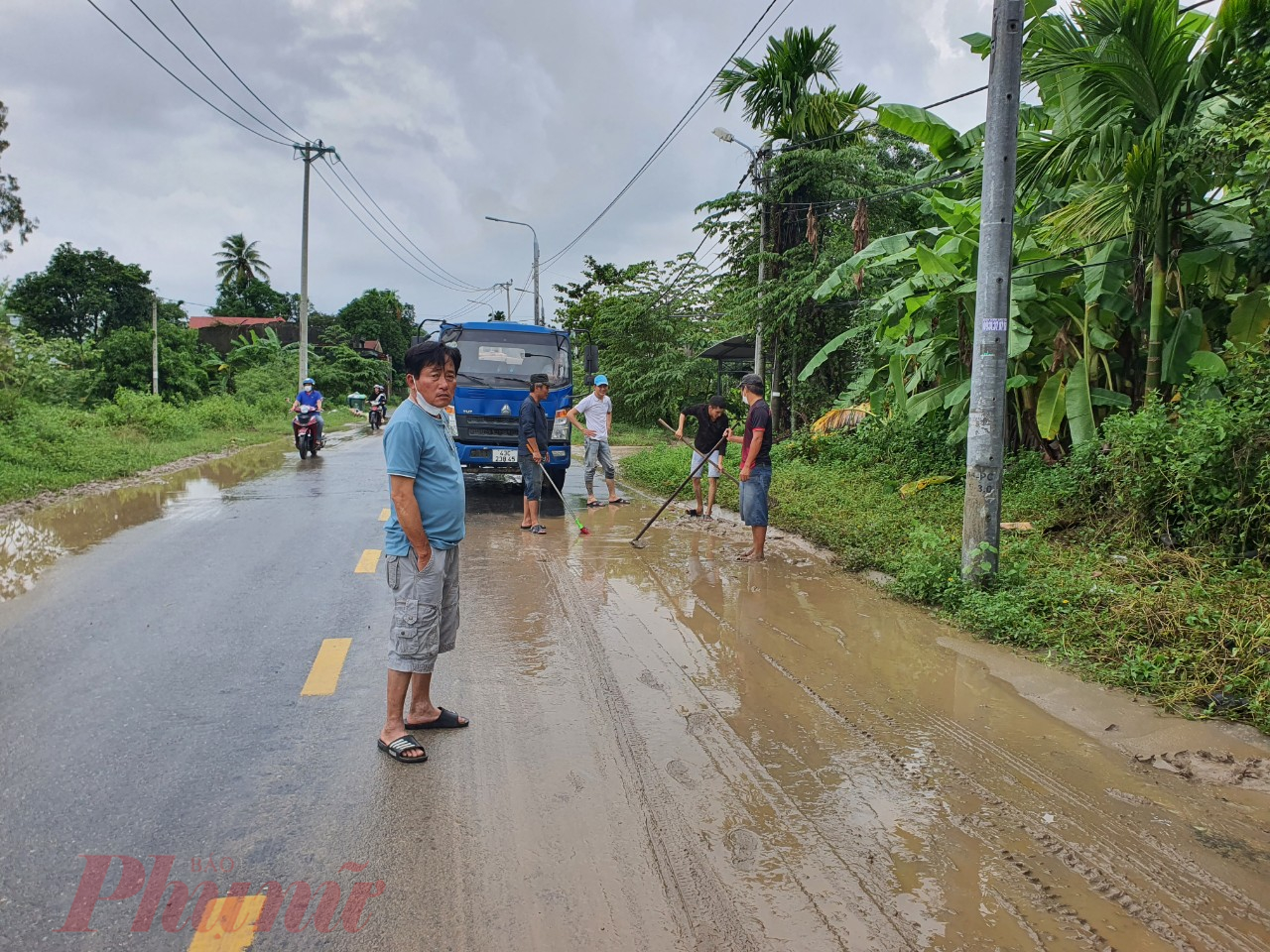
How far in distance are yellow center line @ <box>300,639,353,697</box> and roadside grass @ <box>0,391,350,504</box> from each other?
8433mm

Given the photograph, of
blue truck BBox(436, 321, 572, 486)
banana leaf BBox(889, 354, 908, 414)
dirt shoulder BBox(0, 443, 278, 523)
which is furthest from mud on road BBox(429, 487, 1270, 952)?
dirt shoulder BBox(0, 443, 278, 523)

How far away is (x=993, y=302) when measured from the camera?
21.4 ft

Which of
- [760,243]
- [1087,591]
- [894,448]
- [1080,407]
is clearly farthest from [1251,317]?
[760,243]

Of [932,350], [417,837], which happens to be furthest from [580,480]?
[417,837]

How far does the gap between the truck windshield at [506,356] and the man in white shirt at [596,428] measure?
35.6 inches

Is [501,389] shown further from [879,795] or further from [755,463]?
[879,795]

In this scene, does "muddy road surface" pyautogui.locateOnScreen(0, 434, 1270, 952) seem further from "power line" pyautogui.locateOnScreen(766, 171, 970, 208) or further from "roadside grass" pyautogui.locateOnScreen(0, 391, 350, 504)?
"roadside grass" pyautogui.locateOnScreen(0, 391, 350, 504)

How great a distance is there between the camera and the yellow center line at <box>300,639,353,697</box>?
4.64 m

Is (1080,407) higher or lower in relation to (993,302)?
lower

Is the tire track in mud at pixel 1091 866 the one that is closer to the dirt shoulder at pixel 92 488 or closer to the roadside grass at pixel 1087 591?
the roadside grass at pixel 1087 591

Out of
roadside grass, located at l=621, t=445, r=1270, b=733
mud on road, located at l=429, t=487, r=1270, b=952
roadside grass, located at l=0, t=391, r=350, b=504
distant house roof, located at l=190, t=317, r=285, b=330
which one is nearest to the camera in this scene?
mud on road, located at l=429, t=487, r=1270, b=952

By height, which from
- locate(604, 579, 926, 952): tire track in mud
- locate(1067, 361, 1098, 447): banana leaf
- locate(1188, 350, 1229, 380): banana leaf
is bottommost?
locate(604, 579, 926, 952): tire track in mud

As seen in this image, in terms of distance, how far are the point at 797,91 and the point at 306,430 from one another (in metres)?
12.1

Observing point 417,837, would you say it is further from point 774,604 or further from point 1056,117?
point 1056,117
